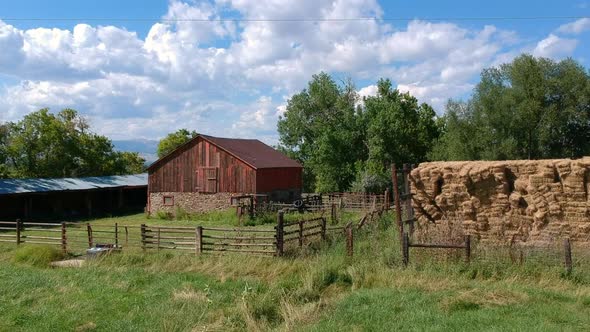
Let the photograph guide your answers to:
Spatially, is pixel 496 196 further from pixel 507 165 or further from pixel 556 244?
pixel 556 244

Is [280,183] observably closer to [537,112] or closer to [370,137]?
[370,137]

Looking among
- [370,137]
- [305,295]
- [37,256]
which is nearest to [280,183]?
[370,137]

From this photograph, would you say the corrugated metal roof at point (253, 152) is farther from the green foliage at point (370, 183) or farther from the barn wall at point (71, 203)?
the barn wall at point (71, 203)

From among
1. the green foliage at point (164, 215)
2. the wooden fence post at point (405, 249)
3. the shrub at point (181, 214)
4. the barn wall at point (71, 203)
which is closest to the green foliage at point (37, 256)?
the wooden fence post at point (405, 249)

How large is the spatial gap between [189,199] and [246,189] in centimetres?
456

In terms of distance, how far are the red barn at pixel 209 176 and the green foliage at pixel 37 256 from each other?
1880 cm

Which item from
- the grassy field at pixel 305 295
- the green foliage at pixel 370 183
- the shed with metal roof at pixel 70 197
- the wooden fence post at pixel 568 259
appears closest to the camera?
the grassy field at pixel 305 295

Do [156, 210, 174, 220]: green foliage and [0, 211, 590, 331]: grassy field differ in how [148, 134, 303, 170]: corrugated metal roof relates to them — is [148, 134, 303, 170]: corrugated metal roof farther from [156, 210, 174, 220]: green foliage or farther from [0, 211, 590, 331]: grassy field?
[0, 211, 590, 331]: grassy field

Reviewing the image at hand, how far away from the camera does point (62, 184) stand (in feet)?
131

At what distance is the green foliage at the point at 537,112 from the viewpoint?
4138 cm

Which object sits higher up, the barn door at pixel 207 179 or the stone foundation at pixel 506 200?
the barn door at pixel 207 179

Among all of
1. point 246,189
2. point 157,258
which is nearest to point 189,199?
point 246,189

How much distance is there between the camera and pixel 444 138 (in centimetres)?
4834

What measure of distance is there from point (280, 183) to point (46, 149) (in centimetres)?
2532
